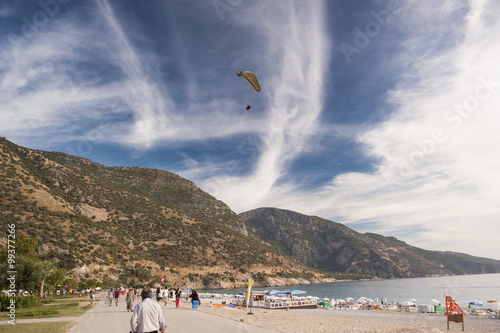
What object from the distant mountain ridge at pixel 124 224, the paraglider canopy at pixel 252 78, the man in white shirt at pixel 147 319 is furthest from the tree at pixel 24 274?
the distant mountain ridge at pixel 124 224

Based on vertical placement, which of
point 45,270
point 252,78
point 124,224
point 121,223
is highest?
point 252,78

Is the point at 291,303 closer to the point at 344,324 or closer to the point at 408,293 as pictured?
the point at 344,324

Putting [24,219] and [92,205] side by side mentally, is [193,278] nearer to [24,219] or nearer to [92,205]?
[92,205]

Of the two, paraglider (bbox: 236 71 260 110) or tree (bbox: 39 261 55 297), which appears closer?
paraglider (bbox: 236 71 260 110)

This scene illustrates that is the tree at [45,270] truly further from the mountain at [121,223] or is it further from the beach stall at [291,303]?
the beach stall at [291,303]

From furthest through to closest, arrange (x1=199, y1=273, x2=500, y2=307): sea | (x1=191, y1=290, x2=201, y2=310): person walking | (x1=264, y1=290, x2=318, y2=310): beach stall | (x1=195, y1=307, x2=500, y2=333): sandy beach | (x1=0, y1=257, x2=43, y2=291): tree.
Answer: (x1=199, y1=273, x2=500, y2=307): sea < (x1=264, y1=290, x2=318, y2=310): beach stall < (x1=0, y1=257, x2=43, y2=291): tree < (x1=191, y1=290, x2=201, y2=310): person walking < (x1=195, y1=307, x2=500, y2=333): sandy beach

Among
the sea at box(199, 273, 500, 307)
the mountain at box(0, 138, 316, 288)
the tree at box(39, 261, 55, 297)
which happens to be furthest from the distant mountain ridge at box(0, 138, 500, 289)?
the tree at box(39, 261, 55, 297)

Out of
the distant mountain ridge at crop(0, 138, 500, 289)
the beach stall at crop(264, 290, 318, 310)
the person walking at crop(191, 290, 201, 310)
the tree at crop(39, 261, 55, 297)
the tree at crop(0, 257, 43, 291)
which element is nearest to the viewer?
the person walking at crop(191, 290, 201, 310)

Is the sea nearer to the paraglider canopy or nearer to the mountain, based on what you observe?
the mountain

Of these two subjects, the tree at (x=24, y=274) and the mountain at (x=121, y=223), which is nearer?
the tree at (x=24, y=274)

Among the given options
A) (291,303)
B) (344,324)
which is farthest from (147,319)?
(291,303)

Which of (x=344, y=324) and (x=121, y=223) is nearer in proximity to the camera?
(x=344, y=324)

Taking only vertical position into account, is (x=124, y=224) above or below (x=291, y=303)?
above

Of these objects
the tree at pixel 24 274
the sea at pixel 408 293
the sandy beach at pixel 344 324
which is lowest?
the sea at pixel 408 293
